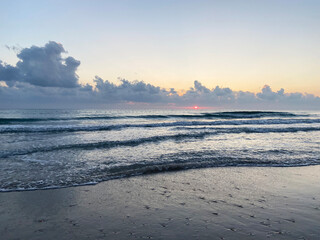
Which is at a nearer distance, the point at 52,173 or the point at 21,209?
the point at 21,209

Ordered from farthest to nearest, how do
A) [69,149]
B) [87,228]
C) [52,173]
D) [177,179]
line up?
[69,149] → [52,173] → [177,179] → [87,228]

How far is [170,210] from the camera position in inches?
178

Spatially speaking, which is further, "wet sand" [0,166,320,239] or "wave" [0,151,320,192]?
"wave" [0,151,320,192]

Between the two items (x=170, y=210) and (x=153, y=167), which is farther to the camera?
(x=153, y=167)

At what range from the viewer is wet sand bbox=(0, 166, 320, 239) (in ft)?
11.9

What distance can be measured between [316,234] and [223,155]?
671cm

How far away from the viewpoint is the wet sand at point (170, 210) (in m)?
3.63

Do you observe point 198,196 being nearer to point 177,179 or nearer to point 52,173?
point 177,179

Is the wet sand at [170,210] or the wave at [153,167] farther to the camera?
the wave at [153,167]

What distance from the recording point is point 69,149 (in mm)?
11727

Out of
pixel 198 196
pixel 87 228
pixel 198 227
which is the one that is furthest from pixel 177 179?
pixel 87 228

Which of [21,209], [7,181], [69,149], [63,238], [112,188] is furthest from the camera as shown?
[69,149]

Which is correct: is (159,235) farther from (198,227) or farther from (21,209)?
(21,209)

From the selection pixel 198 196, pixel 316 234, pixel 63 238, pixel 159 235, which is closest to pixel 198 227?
pixel 159 235
